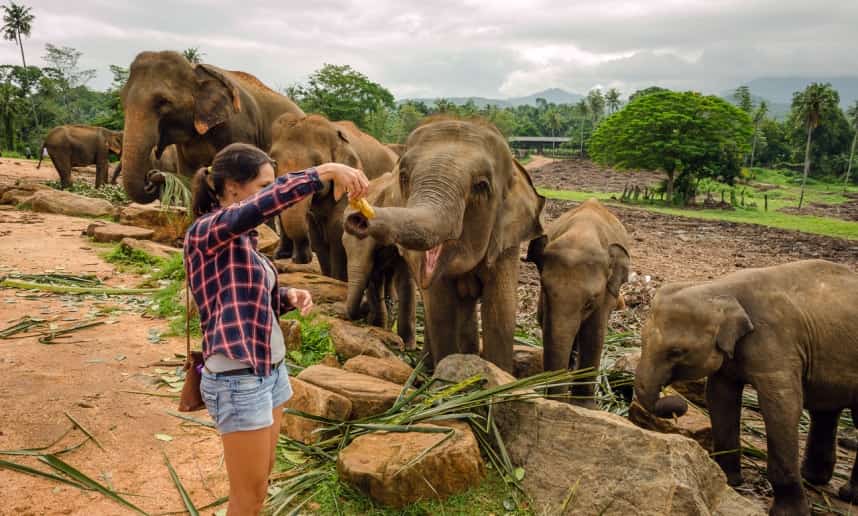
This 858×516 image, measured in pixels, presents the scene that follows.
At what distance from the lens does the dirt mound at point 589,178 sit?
1672 inches

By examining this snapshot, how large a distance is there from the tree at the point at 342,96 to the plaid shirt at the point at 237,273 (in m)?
38.0

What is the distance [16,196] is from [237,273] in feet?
48.6

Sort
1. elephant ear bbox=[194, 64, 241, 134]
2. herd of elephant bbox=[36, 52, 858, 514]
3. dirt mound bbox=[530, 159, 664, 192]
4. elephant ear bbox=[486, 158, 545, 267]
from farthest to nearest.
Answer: dirt mound bbox=[530, 159, 664, 192], elephant ear bbox=[194, 64, 241, 134], elephant ear bbox=[486, 158, 545, 267], herd of elephant bbox=[36, 52, 858, 514]

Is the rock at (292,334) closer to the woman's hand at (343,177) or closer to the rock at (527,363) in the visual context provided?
the rock at (527,363)

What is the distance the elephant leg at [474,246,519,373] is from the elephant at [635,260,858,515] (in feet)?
3.36

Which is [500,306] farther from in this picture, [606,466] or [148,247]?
[148,247]

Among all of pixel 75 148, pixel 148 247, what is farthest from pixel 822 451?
pixel 75 148

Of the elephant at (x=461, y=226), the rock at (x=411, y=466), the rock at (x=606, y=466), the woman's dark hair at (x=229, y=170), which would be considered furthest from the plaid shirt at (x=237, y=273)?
the rock at (x=606, y=466)

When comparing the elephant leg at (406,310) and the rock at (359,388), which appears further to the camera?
the elephant leg at (406,310)

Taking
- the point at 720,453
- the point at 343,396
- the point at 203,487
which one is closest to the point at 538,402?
the point at 343,396

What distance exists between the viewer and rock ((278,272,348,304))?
6.70 m

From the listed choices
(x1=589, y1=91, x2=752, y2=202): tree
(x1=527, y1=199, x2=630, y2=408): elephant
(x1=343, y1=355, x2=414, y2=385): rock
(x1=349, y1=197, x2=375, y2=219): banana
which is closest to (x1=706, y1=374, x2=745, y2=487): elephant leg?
(x1=527, y1=199, x2=630, y2=408): elephant

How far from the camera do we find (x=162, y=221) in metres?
11.5

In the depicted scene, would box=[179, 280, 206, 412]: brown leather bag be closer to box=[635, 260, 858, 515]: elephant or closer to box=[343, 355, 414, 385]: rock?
box=[343, 355, 414, 385]: rock
